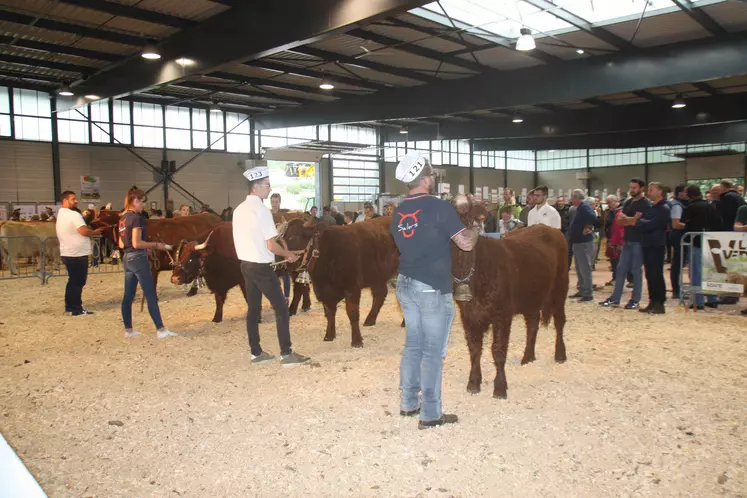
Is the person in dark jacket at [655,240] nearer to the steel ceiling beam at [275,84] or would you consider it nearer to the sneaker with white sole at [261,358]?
the sneaker with white sole at [261,358]

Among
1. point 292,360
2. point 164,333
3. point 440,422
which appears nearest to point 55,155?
point 164,333

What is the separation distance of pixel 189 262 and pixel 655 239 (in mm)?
7064

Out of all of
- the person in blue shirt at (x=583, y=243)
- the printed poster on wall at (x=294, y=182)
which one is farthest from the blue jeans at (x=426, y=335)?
the printed poster on wall at (x=294, y=182)

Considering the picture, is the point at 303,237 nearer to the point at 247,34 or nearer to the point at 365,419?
the point at 365,419

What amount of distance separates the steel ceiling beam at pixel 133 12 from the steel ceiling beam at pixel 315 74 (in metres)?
4.05

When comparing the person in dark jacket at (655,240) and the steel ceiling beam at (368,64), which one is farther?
the steel ceiling beam at (368,64)

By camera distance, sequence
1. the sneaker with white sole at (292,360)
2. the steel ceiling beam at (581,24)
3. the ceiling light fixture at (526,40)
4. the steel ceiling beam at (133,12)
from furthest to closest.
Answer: the steel ceiling beam at (133,12) → the steel ceiling beam at (581,24) → the ceiling light fixture at (526,40) → the sneaker with white sole at (292,360)

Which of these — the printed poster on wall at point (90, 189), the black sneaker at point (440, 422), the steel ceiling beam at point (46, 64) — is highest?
the steel ceiling beam at point (46, 64)

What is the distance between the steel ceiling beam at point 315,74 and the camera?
55.1 feet

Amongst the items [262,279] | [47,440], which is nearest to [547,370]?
[262,279]

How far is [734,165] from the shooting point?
31.8 metres

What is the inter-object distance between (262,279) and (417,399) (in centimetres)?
210

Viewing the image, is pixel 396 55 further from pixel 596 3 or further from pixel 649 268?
pixel 649 268

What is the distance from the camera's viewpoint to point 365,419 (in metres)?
4.30
